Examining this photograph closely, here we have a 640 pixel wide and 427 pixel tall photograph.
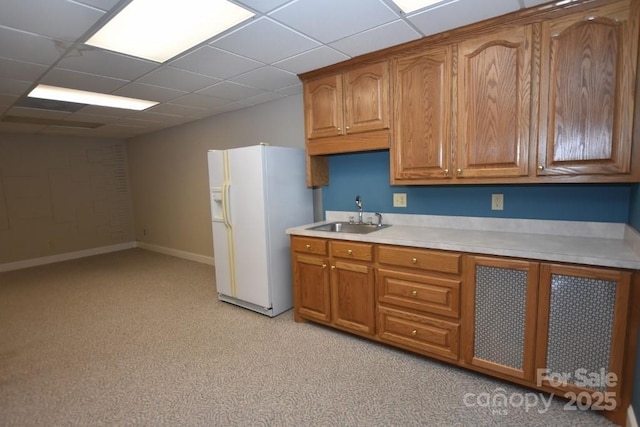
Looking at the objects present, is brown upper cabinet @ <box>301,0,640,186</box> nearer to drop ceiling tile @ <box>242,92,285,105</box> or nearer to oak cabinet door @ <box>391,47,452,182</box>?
oak cabinet door @ <box>391,47,452,182</box>

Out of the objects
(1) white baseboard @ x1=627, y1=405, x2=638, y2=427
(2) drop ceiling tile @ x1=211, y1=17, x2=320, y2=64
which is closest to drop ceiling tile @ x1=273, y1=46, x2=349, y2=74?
(2) drop ceiling tile @ x1=211, y1=17, x2=320, y2=64

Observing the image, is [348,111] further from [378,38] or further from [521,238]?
[521,238]

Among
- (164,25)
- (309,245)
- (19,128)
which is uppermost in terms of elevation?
(164,25)

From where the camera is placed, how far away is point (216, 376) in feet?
7.45

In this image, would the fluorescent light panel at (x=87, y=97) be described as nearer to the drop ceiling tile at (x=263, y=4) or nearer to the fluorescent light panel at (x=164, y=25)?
the fluorescent light panel at (x=164, y=25)

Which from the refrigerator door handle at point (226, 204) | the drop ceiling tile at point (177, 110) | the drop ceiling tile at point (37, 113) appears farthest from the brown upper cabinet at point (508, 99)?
the drop ceiling tile at point (37, 113)

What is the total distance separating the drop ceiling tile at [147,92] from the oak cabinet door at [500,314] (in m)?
3.35

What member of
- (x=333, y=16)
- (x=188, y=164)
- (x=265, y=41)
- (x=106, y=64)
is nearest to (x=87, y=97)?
(x=106, y=64)

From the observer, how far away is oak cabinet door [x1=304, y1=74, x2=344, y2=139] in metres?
2.87

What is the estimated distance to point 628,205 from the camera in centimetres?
198

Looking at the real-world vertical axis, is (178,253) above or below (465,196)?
below

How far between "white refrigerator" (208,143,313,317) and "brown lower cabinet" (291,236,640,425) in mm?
618

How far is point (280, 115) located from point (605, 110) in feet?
10.1

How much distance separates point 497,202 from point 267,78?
2335mm
